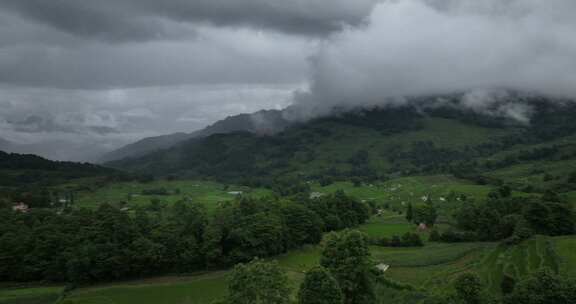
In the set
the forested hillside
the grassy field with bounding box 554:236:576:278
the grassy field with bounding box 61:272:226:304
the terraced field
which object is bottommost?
the grassy field with bounding box 61:272:226:304

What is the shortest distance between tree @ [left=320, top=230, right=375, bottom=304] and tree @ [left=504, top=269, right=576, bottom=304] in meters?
10.9

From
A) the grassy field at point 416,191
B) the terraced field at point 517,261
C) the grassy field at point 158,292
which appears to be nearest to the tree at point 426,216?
the grassy field at point 416,191

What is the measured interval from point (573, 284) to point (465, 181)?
11463 cm

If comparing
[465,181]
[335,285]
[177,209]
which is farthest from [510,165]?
[335,285]

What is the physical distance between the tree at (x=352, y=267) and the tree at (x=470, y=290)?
7144mm

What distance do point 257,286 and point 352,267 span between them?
9.12 m

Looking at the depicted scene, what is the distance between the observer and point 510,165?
543ft

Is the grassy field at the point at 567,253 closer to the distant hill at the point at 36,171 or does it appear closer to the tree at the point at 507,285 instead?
Answer: the tree at the point at 507,285

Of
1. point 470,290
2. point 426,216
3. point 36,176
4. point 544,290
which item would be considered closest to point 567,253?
point 544,290

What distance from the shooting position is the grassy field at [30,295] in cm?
4394

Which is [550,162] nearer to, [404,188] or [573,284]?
[404,188]

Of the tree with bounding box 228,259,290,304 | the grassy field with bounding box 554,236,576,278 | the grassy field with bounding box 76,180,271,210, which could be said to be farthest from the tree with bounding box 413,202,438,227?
the tree with bounding box 228,259,290,304

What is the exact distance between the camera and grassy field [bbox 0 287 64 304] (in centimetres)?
4394

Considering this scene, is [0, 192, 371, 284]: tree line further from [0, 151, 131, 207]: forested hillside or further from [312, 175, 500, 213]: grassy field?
[312, 175, 500, 213]: grassy field
